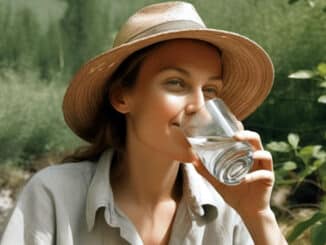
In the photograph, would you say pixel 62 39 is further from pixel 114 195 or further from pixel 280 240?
pixel 280 240

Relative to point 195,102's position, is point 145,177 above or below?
below

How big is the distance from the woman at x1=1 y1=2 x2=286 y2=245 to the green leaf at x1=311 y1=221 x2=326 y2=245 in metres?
0.23

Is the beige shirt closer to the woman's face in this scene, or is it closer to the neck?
the neck

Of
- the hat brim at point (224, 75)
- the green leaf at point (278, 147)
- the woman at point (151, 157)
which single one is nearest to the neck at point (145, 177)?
the woman at point (151, 157)

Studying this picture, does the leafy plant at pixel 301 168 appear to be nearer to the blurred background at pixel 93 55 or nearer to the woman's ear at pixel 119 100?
the blurred background at pixel 93 55

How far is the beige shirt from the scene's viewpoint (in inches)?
83.4

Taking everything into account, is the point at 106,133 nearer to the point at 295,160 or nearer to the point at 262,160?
the point at 262,160

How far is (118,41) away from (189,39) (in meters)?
0.16

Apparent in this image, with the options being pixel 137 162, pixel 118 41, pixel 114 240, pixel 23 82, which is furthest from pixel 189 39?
pixel 23 82

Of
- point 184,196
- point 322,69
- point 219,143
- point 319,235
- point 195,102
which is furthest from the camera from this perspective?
point 322,69

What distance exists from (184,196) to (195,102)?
30 cm

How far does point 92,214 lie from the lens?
214cm

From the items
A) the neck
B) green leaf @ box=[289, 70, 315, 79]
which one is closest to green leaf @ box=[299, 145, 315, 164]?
green leaf @ box=[289, 70, 315, 79]

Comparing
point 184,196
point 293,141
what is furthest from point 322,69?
point 184,196
